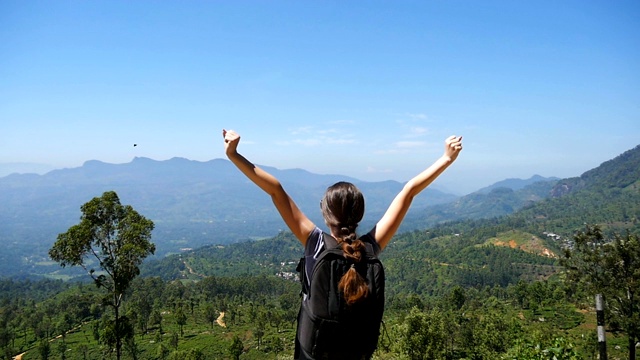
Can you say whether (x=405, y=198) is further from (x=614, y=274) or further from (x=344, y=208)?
(x=614, y=274)

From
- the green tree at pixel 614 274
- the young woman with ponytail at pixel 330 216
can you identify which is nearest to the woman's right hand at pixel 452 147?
the young woman with ponytail at pixel 330 216

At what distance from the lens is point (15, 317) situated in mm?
71188

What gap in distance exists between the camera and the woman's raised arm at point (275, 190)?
2.00 metres

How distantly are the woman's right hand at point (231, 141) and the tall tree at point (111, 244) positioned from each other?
50.9ft

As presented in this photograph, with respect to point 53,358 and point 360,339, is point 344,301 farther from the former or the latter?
point 53,358

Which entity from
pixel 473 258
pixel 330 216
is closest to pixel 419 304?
pixel 330 216

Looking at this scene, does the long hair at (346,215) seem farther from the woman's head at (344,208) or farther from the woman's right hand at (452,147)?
the woman's right hand at (452,147)

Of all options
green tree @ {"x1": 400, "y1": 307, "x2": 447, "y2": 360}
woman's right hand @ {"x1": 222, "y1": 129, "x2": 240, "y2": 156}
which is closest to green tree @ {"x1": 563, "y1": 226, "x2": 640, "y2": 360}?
green tree @ {"x1": 400, "y1": 307, "x2": 447, "y2": 360}

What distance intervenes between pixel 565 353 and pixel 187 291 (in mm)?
99861

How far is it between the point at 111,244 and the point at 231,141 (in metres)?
16.1

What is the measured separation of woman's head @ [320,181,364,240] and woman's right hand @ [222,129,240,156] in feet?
1.76

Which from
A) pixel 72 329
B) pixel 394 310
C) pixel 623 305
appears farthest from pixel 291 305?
pixel 623 305

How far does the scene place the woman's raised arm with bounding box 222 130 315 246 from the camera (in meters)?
2.00

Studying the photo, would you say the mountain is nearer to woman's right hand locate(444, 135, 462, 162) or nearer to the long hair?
woman's right hand locate(444, 135, 462, 162)
